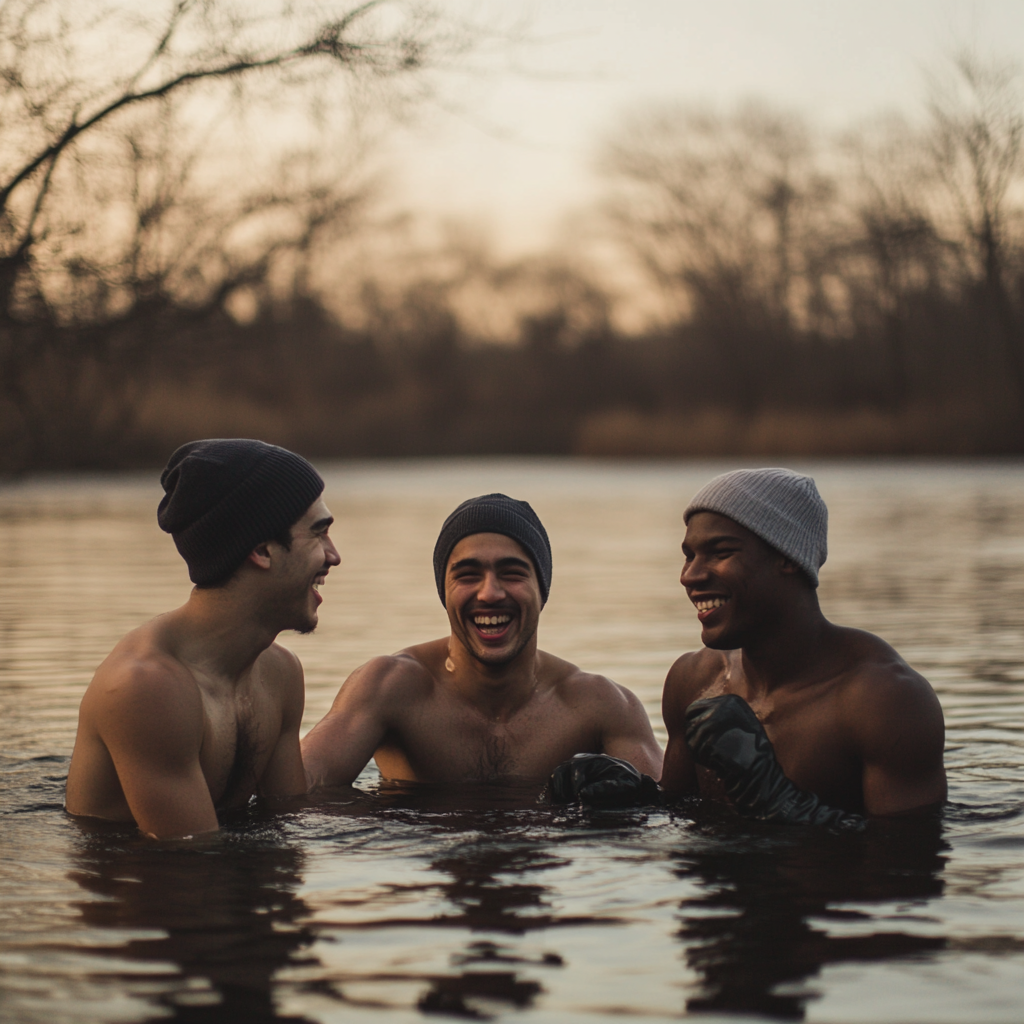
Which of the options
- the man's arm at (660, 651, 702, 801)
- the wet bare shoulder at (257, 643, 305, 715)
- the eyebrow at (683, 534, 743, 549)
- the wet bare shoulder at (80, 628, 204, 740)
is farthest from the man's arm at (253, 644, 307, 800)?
the eyebrow at (683, 534, 743, 549)

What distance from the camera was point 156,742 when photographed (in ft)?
14.3

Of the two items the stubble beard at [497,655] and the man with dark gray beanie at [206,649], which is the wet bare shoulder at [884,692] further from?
the man with dark gray beanie at [206,649]

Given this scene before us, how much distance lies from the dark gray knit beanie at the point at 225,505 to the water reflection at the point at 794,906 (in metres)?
1.55

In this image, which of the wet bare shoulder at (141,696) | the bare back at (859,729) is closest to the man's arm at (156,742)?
the wet bare shoulder at (141,696)

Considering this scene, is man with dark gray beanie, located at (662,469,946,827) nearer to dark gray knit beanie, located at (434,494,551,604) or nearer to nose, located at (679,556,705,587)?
nose, located at (679,556,705,587)

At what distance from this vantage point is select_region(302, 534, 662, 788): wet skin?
18.6 ft

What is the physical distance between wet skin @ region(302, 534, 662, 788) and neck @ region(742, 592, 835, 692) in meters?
0.87

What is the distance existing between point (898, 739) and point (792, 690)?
41cm

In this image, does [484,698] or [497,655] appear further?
[484,698]

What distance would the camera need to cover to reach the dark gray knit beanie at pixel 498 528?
566 cm

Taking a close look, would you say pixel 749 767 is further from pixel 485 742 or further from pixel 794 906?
pixel 485 742

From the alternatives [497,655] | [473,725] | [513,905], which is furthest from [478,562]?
[513,905]

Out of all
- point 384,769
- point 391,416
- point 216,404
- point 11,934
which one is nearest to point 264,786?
point 384,769

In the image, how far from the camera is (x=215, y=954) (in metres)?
3.64
